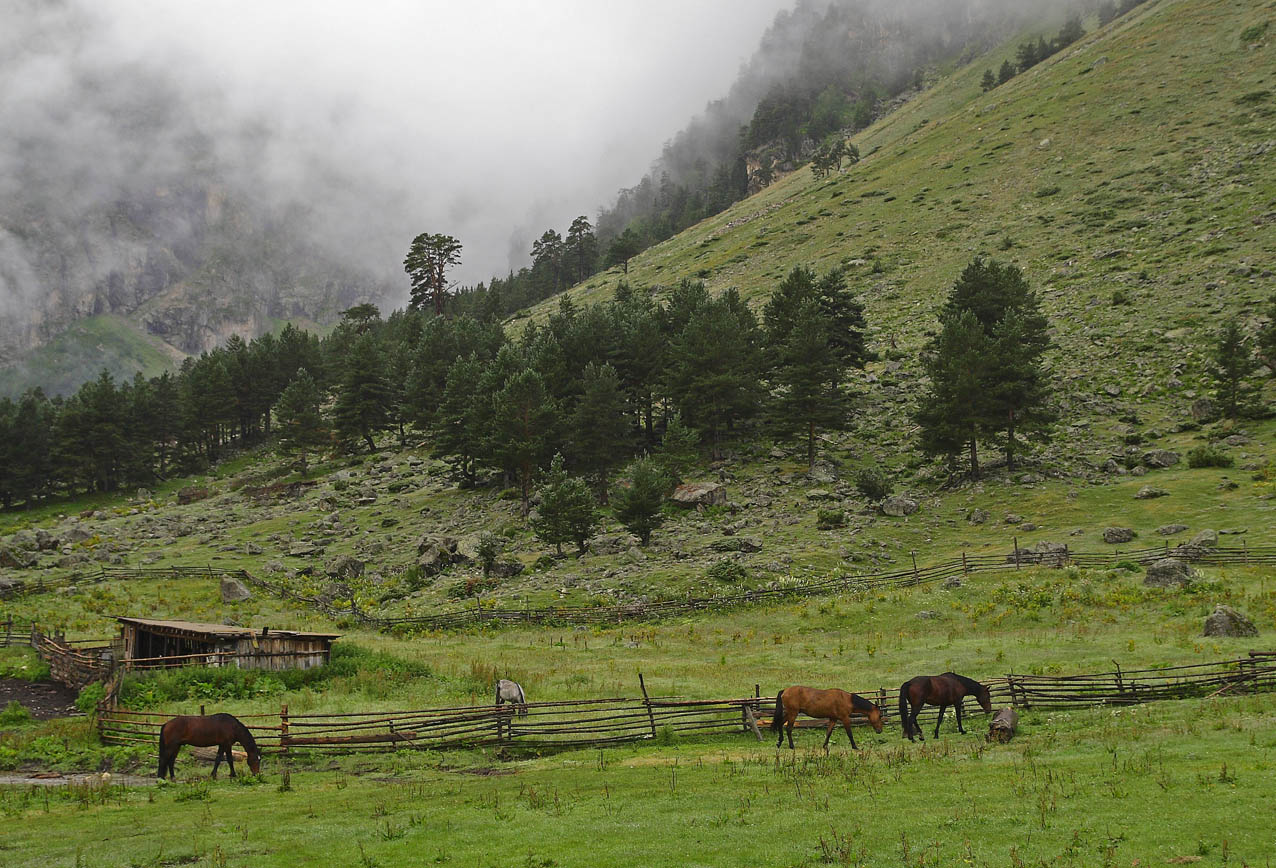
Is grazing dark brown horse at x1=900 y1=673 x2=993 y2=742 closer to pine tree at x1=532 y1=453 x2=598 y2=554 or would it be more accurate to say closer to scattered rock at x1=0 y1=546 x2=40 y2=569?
pine tree at x1=532 y1=453 x2=598 y2=554

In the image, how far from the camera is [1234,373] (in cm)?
6038

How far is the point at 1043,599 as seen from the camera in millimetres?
40156

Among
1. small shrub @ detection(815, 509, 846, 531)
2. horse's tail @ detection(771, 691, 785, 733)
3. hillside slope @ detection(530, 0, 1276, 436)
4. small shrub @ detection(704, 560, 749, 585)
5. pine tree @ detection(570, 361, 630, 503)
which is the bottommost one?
horse's tail @ detection(771, 691, 785, 733)

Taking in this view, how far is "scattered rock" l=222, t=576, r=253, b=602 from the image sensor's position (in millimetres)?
56250

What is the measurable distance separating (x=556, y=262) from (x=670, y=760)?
564ft

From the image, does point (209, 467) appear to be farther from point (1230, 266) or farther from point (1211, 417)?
point (1230, 266)

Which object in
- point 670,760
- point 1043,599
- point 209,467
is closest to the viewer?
point 670,760

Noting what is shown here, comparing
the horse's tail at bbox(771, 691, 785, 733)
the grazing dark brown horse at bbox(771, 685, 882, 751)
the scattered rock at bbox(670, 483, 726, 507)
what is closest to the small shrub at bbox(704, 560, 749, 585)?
the scattered rock at bbox(670, 483, 726, 507)

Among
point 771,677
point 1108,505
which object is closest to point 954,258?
point 1108,505

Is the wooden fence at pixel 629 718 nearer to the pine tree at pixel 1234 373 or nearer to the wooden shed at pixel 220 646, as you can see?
the wooden shed at pixel 220 646

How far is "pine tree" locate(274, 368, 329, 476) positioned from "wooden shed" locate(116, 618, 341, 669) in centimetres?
5878

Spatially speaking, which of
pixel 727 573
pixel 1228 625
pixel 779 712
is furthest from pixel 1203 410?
pixel 779 712

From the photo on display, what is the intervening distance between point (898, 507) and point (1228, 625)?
29.1m

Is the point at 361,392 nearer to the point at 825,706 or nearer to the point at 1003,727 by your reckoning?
the point at 825,706
